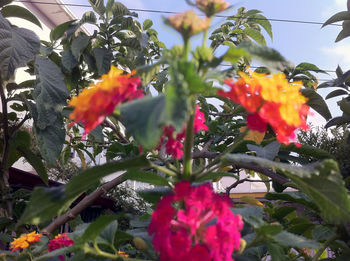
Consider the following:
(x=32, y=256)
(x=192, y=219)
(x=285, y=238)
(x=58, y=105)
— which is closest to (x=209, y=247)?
(x=192, y=219)

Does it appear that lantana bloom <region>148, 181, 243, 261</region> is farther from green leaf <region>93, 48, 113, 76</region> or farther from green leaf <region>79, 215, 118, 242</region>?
green leaf <region>93, 48, 113, 76</region>

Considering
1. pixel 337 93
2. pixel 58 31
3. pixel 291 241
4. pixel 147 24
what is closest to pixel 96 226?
pixel 291 241

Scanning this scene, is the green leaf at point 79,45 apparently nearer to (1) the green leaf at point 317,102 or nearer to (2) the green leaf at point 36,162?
(2) the green leaf at point 36,162

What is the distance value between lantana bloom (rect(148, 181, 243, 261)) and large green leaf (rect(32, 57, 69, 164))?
0.99 m

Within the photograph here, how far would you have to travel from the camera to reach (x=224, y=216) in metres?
0.55

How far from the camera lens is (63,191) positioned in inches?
22.0

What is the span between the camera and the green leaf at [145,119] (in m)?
0.42

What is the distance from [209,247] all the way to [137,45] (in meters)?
1.71

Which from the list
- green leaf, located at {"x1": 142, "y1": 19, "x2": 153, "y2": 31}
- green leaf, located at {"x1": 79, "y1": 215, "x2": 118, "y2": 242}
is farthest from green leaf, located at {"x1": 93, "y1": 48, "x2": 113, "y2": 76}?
green leaf, located at {"x1": 79, "y1": 215, "x2": 118, "y2": 242}

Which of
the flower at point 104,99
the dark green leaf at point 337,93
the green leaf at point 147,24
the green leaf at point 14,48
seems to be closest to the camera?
the flower at point 104,99

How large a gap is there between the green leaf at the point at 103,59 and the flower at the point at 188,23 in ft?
4.47

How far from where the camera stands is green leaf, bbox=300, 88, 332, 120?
1564 mm

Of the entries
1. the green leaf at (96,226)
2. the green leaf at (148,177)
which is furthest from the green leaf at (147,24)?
the green leaf at (96,226)

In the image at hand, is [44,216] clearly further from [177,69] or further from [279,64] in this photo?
[279,64]
